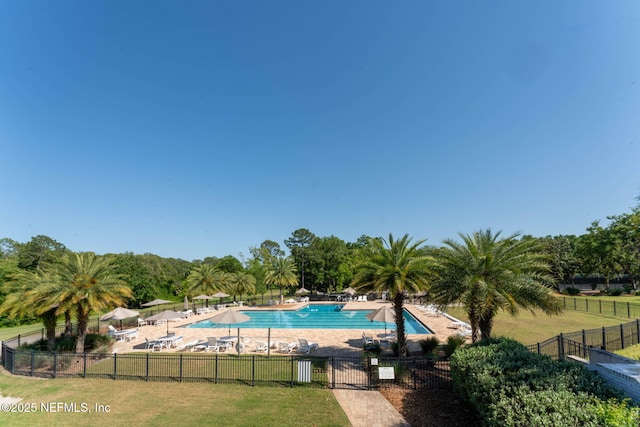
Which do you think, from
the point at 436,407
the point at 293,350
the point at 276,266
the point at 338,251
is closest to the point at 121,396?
the point at 293,350

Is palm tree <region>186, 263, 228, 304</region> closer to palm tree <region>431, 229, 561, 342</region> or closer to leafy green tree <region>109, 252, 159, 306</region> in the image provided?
leafy green tree <region>109, 252, 159, 306</region>

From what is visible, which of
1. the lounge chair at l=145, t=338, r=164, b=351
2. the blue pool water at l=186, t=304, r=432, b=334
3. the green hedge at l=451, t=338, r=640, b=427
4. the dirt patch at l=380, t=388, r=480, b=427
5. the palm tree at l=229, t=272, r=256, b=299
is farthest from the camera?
the palm tree at l=229, t=272, r=256, b=299

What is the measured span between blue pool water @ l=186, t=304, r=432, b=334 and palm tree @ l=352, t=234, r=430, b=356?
9.03m

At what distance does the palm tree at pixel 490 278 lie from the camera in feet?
37.4

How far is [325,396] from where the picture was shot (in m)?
10.5

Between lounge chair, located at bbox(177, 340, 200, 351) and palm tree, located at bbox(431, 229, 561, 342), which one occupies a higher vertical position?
palm tree, located at bbox(431, 229, 561, 342)

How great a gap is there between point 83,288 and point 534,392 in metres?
18.2

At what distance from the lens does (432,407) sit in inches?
373

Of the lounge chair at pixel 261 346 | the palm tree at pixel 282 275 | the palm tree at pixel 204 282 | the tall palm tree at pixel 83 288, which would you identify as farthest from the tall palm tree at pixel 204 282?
the lounge chair at pixel 261 346

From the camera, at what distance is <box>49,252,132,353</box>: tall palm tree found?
48.4 feet

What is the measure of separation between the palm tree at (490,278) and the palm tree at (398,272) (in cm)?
80

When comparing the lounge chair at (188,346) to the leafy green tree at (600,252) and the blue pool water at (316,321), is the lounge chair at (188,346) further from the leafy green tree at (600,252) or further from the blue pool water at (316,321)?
the leafy green tree at (600,252)

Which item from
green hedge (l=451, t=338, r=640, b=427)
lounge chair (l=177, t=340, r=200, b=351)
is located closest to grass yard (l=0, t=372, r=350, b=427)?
green hedge (l=451, t=338, r=640, b=427)

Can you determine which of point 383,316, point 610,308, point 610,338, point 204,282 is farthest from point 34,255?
point 610,308
